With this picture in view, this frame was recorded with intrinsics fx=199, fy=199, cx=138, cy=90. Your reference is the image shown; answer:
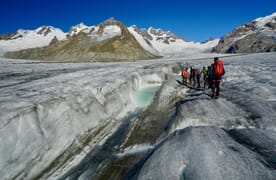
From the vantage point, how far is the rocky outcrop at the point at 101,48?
4190 inches

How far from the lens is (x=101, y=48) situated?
368 feet

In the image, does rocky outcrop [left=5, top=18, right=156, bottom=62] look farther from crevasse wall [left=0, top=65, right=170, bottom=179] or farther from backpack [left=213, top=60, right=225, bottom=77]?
backpack [left=213, top=60, right=225, bottom=77]

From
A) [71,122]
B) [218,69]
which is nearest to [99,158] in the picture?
[71,122]

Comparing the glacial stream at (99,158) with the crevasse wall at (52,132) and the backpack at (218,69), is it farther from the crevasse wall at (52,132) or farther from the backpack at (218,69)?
the backpack at (218,69)

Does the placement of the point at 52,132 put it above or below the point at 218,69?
below

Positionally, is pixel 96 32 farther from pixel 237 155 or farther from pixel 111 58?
pixel 237 155

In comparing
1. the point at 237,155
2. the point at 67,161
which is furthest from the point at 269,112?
the point at 67,161

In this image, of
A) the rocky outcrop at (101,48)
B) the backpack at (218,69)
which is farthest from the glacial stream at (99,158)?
the rocky outcrop at (101,48)

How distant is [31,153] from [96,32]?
453 feet

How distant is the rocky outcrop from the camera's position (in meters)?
106

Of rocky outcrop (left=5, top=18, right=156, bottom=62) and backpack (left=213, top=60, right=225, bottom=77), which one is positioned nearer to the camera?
backpack (left=213, top=60, right=225, bottom=77)

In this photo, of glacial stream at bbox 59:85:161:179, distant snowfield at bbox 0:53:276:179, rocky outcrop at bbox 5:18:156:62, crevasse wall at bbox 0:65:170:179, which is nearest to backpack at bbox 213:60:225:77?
distant snowfield at bbox 0:53:276:179

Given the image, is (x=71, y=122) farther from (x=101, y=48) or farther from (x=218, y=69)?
(x=101, y=48)

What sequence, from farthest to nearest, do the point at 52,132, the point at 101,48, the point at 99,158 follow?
1. the point at 101,48
2. the point at 52,132
3. the point at 99,158
